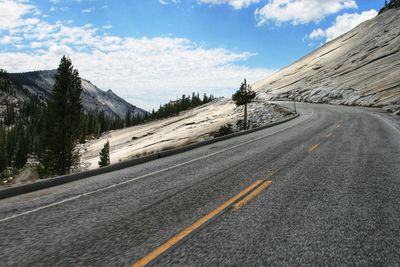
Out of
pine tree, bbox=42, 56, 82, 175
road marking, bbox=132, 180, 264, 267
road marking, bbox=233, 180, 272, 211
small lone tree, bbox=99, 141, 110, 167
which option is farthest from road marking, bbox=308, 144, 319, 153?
pine tree, bbox=42, 56, 82, 175

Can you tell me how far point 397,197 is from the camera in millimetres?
6316

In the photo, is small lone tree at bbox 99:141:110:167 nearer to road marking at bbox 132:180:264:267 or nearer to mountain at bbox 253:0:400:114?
road marking at bbox 132:180:264:267

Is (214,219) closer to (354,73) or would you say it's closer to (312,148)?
(312,148)

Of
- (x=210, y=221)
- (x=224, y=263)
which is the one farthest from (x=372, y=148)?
(x=224, y=263)

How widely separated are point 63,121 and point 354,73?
5286 centimetres

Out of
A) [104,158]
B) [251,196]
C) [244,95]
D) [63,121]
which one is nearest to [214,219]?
[251,196]

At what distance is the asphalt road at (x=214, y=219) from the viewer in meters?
3.87

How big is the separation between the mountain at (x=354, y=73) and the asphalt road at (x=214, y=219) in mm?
40041

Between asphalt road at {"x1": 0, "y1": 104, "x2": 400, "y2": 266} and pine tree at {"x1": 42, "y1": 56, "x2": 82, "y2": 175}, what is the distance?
3559cm

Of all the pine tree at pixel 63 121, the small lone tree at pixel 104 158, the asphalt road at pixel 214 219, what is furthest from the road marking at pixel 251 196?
the pine tree at pixel 63 121

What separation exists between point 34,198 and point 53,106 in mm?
40033

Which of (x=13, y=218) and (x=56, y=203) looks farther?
(x=56, y=203)

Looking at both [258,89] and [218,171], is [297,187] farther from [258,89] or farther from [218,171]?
[258,89]

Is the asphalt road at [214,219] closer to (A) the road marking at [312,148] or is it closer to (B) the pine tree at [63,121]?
(A) the road marking at [312,148]
